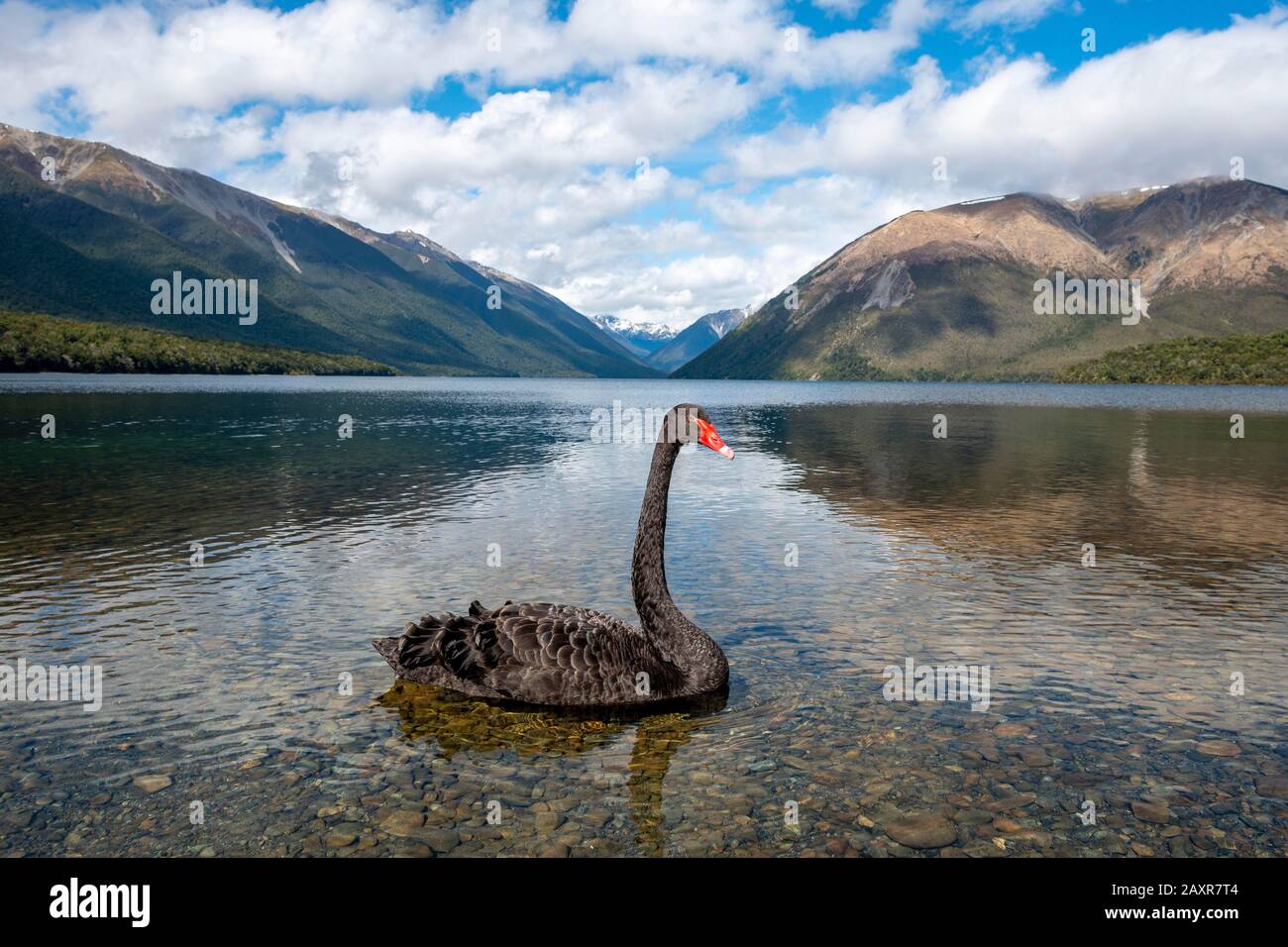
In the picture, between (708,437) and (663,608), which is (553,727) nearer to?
(663,608)

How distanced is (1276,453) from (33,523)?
67.1 m

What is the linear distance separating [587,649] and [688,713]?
1.78 metres

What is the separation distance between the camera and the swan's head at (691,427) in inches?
456

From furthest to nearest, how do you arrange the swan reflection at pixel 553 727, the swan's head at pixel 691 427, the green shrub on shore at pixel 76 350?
1. the green shrub on shore at pixel 76 350
2. the swan's head at pixel 691 427
3. the swan reflection at pixel 553 727

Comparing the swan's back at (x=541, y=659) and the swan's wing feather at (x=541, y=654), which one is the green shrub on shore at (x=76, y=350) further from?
the swan's wing feather at (x=541, y=654)

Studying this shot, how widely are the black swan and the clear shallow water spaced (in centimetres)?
45

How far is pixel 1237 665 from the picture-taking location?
1389cm

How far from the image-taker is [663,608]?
1272 centimetres

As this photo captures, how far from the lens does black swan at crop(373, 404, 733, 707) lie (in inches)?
466

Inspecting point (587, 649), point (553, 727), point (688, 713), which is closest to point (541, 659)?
point (587, 649)

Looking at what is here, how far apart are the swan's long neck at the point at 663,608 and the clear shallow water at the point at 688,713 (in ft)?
2.14

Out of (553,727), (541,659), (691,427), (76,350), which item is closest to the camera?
(553,727)

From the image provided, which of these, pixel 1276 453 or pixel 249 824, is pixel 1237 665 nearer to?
pixel 249 824

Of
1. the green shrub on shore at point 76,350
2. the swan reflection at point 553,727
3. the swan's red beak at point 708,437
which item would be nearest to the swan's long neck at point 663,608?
the swan reflection at point 553,727
